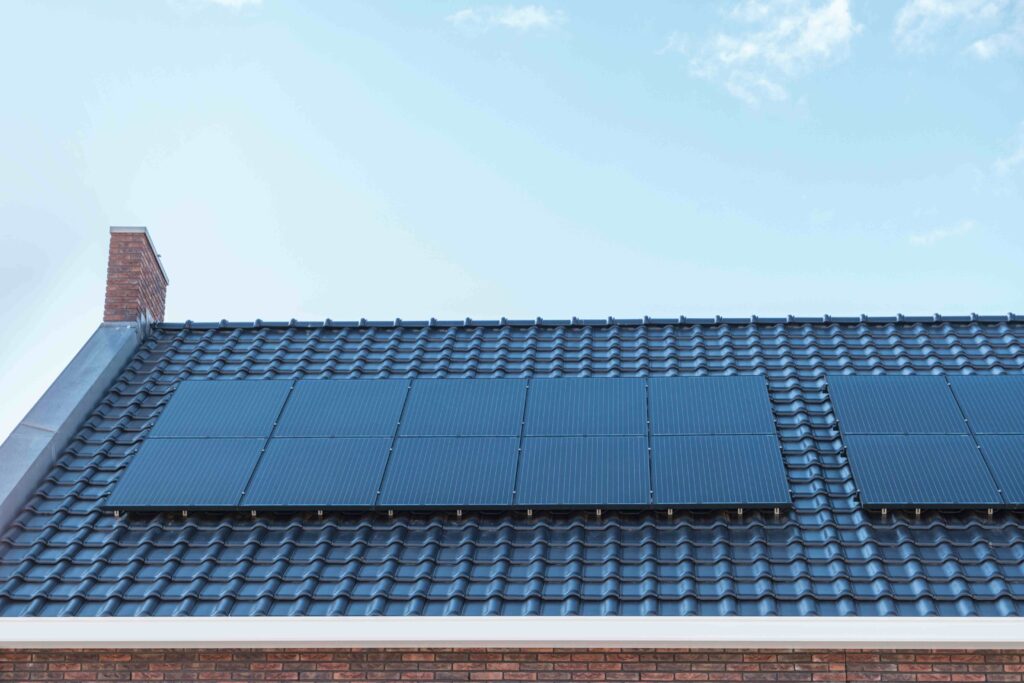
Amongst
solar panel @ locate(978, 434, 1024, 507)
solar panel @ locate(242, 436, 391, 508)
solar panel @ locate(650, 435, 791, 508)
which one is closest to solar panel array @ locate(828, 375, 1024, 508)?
solar panel @ locate(978, 434, 1024, 507)

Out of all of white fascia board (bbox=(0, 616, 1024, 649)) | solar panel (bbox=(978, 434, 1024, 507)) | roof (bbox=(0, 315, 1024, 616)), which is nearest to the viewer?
white fascia board (bbox=(0, 616, 1024, 649))

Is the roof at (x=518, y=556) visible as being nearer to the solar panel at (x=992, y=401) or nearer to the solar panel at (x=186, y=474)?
the solar panel at (x=186, y=474)

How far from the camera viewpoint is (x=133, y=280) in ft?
46.2

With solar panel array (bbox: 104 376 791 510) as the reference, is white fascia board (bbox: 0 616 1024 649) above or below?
below

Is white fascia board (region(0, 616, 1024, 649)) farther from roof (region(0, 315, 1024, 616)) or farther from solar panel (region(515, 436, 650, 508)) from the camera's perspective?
solar panel (region(515, 436, 650, 508))

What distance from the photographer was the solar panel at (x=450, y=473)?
10.5m

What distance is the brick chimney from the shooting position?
1395 cm

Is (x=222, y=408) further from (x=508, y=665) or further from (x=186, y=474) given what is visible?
(x=508, y=665)

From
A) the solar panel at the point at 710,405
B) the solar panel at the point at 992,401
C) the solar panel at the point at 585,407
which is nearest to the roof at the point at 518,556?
the solar panel at the point at 710,405

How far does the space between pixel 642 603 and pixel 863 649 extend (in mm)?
1526

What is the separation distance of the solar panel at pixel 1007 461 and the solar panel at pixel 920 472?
0.26 ft

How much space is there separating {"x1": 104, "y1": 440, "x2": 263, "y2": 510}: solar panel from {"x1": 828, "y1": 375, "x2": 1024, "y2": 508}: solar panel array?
5.05 metres

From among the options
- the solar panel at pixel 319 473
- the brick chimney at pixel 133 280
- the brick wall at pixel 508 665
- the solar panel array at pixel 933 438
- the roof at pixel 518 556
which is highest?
the brick chimney at pixel 133 280

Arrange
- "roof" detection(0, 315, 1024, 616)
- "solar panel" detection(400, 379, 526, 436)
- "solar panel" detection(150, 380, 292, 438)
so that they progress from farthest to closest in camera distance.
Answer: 1. "solar panel" detection(150, 380, 292, 438)
2. "solar panel" detection(400, 379, 526, 436)
3. "roof" detection(0, 315, 1024, 616)
